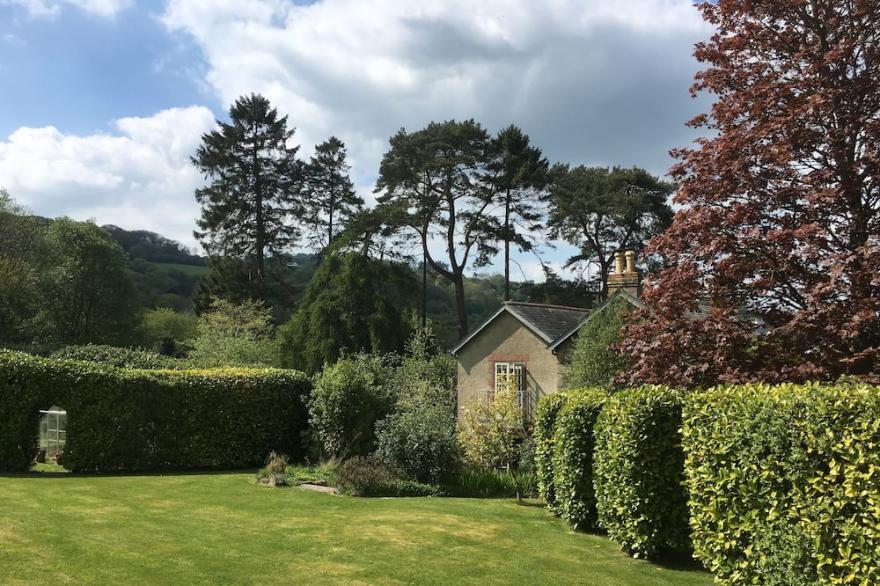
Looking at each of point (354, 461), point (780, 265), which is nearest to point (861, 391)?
point (780, 265)

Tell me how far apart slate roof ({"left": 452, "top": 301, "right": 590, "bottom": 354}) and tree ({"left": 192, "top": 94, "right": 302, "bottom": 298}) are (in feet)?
81.4

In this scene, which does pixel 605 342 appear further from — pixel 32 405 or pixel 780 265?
pixel 32 405

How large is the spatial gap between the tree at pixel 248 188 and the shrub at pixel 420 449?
30.4 meters

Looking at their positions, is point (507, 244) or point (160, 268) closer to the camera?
point (507, 244)

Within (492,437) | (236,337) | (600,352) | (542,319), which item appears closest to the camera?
(492,437)

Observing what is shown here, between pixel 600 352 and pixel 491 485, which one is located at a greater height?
pixel 600 352

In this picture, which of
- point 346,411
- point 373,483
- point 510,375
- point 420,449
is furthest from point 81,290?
point 373,483

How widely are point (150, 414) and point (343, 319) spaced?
1972cm

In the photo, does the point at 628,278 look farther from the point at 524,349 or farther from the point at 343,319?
the point at 343,319

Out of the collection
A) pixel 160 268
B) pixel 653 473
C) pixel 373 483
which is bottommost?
pixel 373 483

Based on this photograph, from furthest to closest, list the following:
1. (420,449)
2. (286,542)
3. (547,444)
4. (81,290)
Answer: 1. (81,290)
2. (420,449)
3. (547,444)
4. (286,542)

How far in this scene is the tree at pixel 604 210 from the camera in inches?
1531

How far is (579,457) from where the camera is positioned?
10.1 m

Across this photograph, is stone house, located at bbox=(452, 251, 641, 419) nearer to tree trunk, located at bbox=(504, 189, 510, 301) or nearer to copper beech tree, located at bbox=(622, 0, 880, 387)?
copper beech tree, located at bbox=(622, 0, 880, 387)
